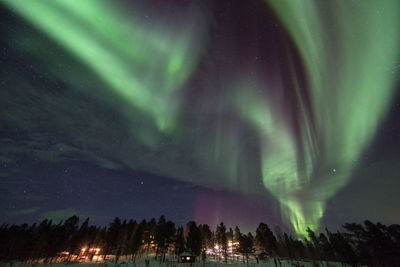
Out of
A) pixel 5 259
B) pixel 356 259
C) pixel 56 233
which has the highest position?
pixel 56 233

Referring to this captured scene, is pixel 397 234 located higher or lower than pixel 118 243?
higher

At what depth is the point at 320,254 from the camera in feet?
236

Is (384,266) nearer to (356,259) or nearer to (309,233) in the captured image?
(356,259)

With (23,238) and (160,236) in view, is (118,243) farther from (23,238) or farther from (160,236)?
(23,238)

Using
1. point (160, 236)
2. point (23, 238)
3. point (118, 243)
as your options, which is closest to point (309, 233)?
point (160, 236)

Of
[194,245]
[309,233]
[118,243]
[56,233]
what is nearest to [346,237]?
[309,233]

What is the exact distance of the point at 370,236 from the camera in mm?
48656

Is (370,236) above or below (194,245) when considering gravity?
above

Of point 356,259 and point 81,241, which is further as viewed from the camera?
point 81,241

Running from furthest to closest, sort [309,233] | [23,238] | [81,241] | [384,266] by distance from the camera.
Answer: [309,233] < [23,238] < [81,241] < [384,266]

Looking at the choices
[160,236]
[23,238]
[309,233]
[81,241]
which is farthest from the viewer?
[309,233]

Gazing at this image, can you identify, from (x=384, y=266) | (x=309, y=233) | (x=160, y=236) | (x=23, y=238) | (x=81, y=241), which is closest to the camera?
(x=160, y=236)

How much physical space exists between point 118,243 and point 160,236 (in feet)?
61.2

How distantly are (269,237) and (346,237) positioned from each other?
2985cm
